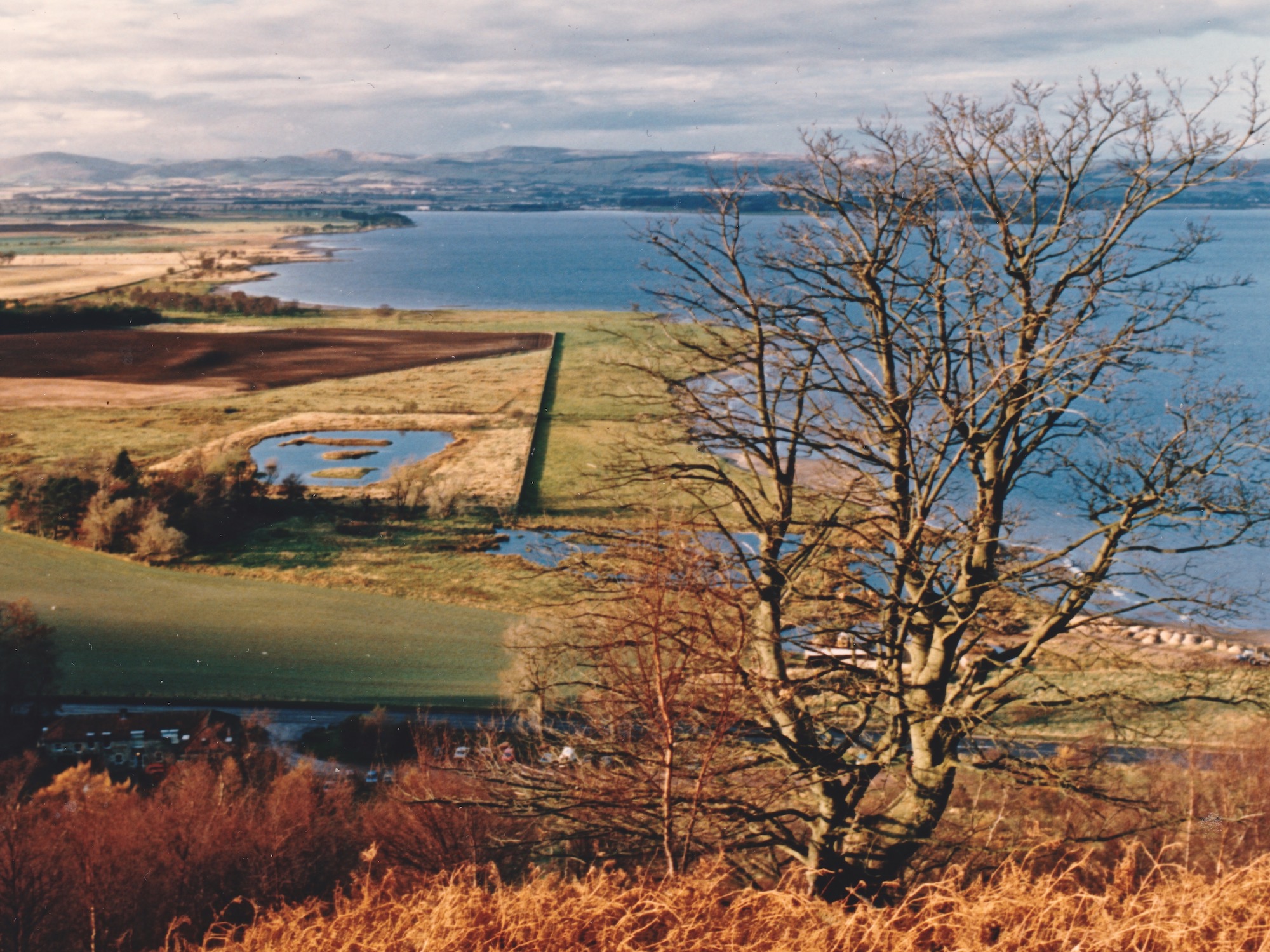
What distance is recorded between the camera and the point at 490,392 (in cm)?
6225

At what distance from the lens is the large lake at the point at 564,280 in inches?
1902

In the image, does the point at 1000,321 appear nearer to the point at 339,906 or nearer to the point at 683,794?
the point at 683,794

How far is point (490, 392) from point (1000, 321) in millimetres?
53567

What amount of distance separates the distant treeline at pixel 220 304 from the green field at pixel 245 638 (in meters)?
57.8

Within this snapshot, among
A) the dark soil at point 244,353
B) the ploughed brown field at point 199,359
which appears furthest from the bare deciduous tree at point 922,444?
the dark soil at point 244,353

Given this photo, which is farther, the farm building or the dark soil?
the dark soil

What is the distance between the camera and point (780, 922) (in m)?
6.64

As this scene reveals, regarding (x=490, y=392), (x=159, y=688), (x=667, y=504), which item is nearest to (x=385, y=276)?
(x=490, y=392)

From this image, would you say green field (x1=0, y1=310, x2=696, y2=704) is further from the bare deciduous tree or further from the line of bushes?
the bare deciduous tree

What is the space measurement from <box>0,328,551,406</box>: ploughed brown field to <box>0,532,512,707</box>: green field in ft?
91.8

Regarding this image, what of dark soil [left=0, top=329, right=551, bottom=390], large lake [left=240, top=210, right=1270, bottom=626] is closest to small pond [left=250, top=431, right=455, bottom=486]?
dark soil [left=0, top=329, right=551, bottom=390]

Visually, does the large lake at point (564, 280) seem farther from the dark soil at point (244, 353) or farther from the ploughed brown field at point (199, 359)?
the ploughed brown field at point (199, 359)

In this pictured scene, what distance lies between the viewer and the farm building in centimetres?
2217

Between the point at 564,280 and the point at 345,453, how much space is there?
8045 cm
